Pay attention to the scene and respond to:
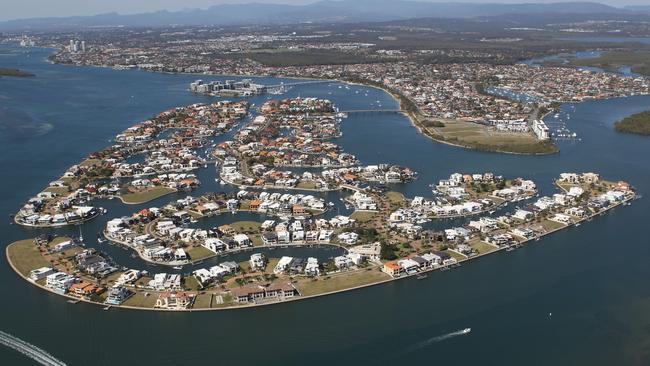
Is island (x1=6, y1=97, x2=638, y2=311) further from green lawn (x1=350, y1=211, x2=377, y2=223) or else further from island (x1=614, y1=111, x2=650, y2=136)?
island (x1=614, y1=111, x2=650, y2=136)

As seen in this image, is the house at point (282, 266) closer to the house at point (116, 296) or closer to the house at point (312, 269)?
the house at point (312, 269)

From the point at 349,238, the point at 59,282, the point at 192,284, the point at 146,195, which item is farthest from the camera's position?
the point at 146,195

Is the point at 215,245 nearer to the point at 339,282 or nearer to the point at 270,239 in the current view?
the point at 270,239

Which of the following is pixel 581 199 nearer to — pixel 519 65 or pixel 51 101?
pixel 51 101

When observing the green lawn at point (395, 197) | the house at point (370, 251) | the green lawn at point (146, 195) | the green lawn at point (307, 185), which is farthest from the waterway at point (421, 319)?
the green lawn at point (307, 185)

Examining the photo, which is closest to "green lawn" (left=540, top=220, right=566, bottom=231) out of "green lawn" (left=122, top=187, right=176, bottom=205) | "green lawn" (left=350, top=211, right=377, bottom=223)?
"green lawn" (left=350, top=211, right=377, bottom=223)

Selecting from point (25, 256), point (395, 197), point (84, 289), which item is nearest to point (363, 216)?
point (395, 197)
